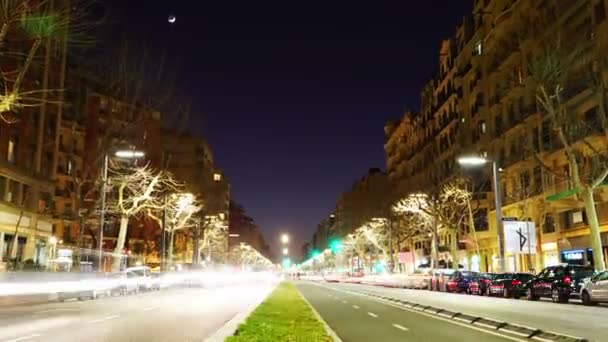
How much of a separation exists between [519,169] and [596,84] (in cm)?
2467

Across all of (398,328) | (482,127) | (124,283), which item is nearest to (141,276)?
(124,283)

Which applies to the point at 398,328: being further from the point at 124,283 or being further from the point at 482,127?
the point at 482,127

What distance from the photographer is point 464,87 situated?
74.4 meters

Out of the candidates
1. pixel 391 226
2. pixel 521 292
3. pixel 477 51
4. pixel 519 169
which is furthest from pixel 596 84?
pixel 391 226

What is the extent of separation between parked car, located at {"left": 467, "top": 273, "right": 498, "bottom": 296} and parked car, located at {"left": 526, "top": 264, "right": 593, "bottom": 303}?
620cm

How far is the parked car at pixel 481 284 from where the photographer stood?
Answer: 133 feet

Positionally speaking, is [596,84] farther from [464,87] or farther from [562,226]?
[464,87]

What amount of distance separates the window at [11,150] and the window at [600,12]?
1682 inches

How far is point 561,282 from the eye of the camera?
3169cm

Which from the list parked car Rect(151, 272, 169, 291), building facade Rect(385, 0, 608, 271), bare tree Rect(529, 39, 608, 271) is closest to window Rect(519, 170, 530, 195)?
building facade Rect(385, 0, 608, 271)

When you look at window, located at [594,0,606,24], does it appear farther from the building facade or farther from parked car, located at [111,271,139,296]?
parked car, located at [111,271,139,296]

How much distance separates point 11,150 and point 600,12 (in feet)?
142

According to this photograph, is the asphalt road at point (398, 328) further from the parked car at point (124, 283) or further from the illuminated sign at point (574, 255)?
the illuminated sign at point (574, 255)

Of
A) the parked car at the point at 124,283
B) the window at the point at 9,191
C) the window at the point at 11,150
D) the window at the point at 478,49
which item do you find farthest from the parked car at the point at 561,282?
the window at the point at 478,49
